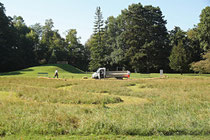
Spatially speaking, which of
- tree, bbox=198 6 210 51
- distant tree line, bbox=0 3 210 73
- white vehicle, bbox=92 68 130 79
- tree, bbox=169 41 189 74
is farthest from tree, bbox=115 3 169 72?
white vehicle, bbox=92 68 130 79

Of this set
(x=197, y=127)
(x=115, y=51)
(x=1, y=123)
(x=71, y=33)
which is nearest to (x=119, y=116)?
(x=197, y=127)

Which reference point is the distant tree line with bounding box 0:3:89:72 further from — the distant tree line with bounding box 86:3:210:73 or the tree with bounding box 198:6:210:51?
the tree with bounding box 198:6:210:51

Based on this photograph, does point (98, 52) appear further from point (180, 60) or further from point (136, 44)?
point (180, 60)

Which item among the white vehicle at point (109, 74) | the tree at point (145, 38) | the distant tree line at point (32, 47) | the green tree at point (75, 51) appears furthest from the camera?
the green tree at point (75, 51)

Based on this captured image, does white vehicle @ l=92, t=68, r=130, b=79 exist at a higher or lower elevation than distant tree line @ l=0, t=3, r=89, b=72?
lower

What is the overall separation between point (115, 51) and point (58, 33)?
41873mm

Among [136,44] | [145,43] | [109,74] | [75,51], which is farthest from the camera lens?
[75,51]

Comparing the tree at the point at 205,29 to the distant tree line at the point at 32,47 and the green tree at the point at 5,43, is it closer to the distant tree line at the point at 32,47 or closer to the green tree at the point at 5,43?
the distant tree line at the point at 32,47

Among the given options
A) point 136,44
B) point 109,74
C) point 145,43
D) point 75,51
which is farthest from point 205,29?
point 75,51

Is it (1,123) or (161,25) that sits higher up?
(161,25)

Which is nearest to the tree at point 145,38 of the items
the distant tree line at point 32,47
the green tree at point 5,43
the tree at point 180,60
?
the tree at point 180,60

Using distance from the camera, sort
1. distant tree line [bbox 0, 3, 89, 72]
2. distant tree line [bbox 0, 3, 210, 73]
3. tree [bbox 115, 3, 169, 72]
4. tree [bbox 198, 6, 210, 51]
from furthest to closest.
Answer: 1. distant tree line [bbox 0, 3, 89, 72]
2. tree [bbox 115, 3, 169, 72]
3. distant tree line [bbox 0, 3, 210, 73]
4. tree [bbox 198, 6, 210, 51]

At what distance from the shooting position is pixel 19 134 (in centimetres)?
685

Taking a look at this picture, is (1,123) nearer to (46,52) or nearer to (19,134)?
(19,134)
